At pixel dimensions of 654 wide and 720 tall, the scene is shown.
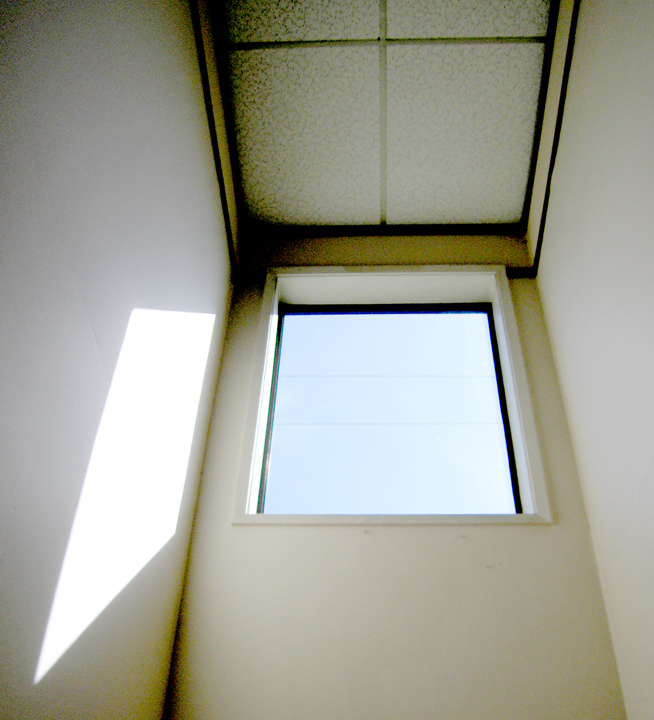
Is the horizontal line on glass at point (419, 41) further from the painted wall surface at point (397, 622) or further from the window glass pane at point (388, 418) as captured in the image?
the painted wall surface at point (397, 622)

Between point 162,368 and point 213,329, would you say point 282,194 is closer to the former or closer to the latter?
point 213,329

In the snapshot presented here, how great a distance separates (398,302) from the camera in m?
2.55

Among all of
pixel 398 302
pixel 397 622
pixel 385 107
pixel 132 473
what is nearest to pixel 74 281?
pixel 132 473

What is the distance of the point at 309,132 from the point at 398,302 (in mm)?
933

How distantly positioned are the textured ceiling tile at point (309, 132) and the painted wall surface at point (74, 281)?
525 mm

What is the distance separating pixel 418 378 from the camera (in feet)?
7.35

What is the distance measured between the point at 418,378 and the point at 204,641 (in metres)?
1.35

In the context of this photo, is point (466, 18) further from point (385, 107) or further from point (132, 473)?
point (132, 473)

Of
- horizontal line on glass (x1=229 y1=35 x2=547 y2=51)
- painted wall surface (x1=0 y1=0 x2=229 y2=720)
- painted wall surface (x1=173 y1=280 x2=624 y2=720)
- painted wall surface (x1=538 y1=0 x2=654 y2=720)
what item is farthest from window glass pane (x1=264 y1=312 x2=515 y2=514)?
→ horizontal line on glass (x1=229 y1=35 x2=547 y2=51)

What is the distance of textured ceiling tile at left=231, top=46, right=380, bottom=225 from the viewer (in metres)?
2.02

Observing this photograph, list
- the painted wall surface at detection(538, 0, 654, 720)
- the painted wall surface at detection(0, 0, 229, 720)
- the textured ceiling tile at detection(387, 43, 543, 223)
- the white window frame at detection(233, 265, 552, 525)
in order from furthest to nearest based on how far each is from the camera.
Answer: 1. the textured ceiling tile at detection(387, 43, 543, 223)
2. the white window frame at detection(233, 265, 552, 525)
3. the painted wall surface at detection(538, 0, 654, 720)
4. the painted wall surface at detection(0, 0, 229, 720)

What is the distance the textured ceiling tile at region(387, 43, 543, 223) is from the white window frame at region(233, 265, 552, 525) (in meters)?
0.34

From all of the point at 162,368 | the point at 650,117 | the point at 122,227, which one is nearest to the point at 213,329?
the point at 162,368

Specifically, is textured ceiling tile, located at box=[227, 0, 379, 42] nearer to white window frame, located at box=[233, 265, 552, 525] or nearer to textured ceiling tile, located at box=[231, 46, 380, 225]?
textured ceiling tile, located at box=[231, 46, 380, 225]
